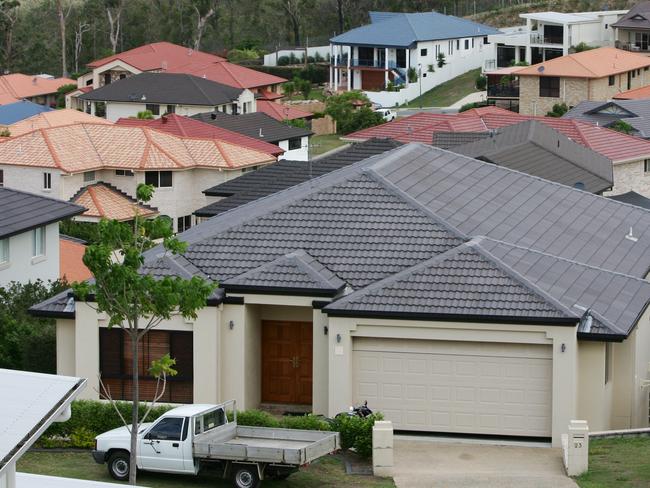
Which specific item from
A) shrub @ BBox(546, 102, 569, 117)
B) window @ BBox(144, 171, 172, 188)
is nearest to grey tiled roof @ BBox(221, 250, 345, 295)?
window @ BBox(144, 171, 172, 188)

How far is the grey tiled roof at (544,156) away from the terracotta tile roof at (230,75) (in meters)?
65.4

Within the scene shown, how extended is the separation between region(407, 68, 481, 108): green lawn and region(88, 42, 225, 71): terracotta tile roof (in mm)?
17972

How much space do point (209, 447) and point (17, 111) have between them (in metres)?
90.7

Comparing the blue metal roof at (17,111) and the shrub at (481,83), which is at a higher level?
the shrub at (481,83)

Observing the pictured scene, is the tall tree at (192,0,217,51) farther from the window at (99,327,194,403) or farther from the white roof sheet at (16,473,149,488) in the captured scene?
the white roof sheet at (16,473,149,488)

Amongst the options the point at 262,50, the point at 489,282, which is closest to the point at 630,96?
the point at 262,50

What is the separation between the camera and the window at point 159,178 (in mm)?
80375

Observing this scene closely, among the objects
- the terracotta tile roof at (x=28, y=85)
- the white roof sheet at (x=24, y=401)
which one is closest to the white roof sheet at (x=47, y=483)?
the white roof sheet at (x=24, y=401)

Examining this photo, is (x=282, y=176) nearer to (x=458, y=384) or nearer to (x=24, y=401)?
(x=458, y=384)

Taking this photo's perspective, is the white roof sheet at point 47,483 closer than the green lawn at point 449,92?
Yes

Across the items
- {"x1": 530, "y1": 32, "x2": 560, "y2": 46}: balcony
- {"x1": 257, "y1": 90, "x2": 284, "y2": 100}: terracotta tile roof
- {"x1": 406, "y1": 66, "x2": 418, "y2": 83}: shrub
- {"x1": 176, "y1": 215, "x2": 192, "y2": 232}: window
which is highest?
{"x1": 530, "y1": 32, "x2": 560, "y2": 46}: balcony

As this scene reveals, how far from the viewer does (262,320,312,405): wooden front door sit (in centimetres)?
3616

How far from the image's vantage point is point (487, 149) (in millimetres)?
59031

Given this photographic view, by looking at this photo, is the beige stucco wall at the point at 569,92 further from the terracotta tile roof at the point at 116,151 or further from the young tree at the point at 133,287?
the young tree at the point at 133,287
